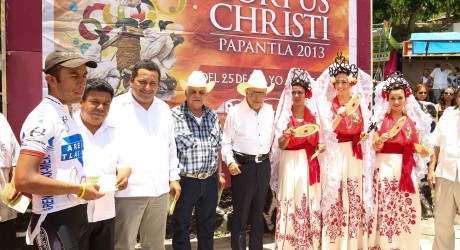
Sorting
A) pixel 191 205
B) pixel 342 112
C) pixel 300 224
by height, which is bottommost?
pixel 300 224

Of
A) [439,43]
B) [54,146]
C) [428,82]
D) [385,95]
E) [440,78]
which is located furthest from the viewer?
[428,82]

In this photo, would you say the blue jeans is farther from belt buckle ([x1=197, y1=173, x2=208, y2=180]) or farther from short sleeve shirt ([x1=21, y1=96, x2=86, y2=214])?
short sleeve shirt ([x1=21, y1=96, x2=86, y2=214])

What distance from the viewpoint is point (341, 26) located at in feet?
20.1

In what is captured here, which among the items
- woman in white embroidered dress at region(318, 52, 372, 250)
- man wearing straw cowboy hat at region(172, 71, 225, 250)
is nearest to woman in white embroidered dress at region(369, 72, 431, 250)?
woman in white embroidered dress at region(318, 52, 372, 250)

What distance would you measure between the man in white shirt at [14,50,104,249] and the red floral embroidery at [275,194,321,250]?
238 centimetres

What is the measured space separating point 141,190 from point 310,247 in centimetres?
192

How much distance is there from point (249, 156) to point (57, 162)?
91.4 inches

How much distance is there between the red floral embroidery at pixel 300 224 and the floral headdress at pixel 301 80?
3.20ft

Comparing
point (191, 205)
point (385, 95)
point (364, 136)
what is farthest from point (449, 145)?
point (191, 205)

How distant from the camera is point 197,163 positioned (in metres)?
4.12

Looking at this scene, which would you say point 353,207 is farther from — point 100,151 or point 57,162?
point 57,162

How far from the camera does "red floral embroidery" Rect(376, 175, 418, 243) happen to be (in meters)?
4.71

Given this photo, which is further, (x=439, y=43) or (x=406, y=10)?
(x=406, y=10)

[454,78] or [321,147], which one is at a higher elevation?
[454,78]
